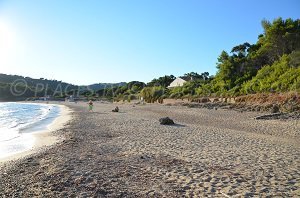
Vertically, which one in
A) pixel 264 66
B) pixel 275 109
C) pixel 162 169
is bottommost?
pixel 162 169

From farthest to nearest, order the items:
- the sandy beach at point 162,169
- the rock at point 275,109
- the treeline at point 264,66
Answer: the treeline at point 264,66
the rock at point 275,109
the sandy beach at point 162,169

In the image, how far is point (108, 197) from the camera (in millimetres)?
5730

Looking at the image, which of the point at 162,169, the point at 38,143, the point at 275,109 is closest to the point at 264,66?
the point at 275,109

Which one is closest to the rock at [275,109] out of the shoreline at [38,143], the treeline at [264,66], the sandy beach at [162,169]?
the treeline at [264,66]

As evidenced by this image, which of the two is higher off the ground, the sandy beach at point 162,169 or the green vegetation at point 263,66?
the green vegetation at point 263,66

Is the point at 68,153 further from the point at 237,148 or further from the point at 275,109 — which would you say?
the point at 275,109

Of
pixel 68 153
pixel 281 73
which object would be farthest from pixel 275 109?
pixel 68 153

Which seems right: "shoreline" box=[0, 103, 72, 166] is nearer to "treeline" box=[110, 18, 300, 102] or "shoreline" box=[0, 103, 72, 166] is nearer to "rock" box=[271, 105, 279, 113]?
"rock" box=[271, 105, 279, 113]

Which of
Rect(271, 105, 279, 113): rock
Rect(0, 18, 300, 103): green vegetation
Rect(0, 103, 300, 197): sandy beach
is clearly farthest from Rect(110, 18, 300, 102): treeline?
Rect(0, 103, 300, 197): sandy beach

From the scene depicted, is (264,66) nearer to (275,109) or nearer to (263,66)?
(263,66)

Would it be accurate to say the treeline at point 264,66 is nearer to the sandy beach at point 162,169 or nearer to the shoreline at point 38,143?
the sandy beach at point 162,169

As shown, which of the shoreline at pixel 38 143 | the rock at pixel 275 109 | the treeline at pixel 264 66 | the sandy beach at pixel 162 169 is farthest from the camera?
the treeline at pixel 264 66

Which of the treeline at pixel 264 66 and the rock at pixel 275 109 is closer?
the rock at pixel 275 109

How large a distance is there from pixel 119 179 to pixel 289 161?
14.8 feet
